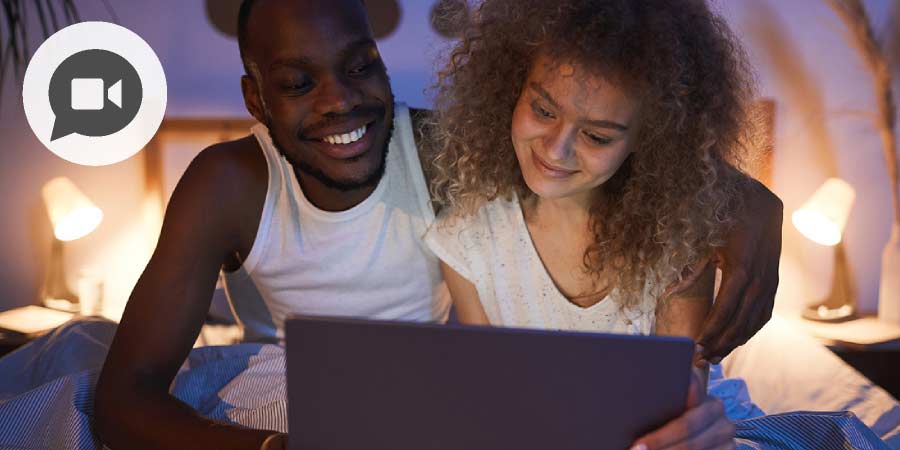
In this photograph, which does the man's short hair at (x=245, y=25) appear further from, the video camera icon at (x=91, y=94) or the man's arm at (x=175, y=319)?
the video camera icon at (x=91, y=94)

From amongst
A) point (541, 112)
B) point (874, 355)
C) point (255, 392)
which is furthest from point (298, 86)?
point (874, 355)

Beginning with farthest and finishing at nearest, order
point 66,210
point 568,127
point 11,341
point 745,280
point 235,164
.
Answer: point 66,210 < point 11,341 < point 235,164 < point 745,280 < point 568,127

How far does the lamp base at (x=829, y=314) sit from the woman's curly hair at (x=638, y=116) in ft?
4.32

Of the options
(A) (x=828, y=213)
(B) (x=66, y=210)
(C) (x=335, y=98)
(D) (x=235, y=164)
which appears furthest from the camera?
(B) (x=66, y=210)

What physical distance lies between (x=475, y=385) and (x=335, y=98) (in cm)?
72

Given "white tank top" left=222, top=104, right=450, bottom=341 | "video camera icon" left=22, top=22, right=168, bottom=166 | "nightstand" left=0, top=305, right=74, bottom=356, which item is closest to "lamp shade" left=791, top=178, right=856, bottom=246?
"white tank top" left=222, top=104, right=450, bottom=341

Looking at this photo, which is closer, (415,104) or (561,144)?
(561,144)

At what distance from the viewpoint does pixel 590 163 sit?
1171 millimetres

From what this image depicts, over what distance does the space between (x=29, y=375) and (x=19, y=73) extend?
51.9 inches

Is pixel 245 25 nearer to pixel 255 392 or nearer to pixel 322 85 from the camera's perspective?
pixel 322 85

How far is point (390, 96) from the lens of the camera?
148cm

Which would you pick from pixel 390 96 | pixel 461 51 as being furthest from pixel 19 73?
pixel 461 51

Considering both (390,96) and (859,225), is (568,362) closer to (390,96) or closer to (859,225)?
(390,96)

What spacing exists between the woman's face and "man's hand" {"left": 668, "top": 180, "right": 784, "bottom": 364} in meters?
0.26
